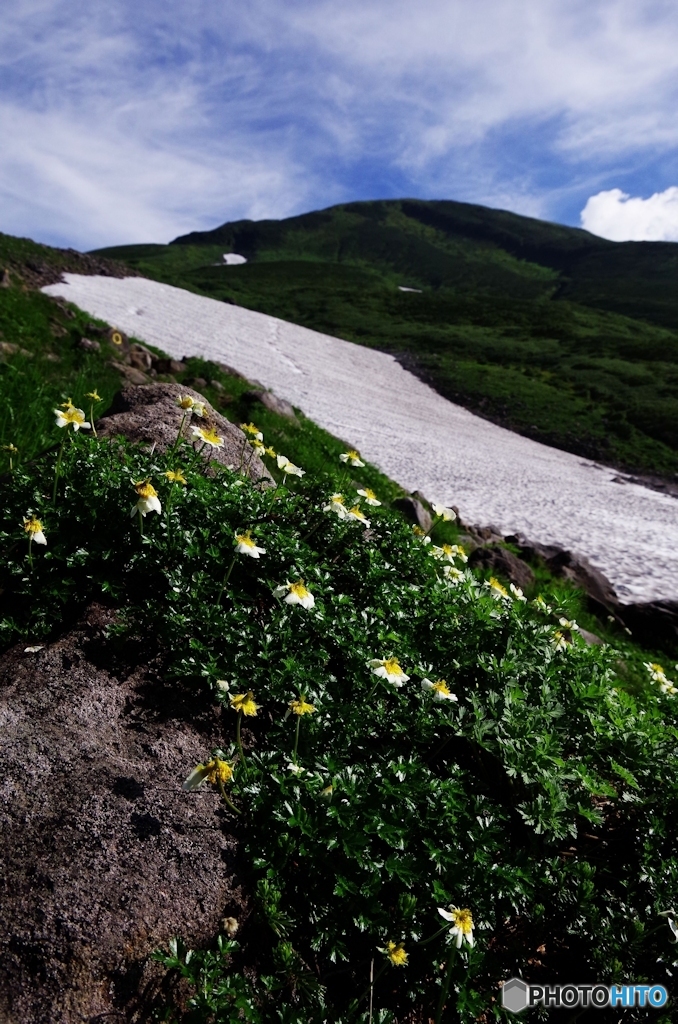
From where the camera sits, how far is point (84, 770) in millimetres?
2693

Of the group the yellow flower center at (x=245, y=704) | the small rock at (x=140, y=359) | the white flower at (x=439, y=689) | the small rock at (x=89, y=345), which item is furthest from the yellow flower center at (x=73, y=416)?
A: the small rock at (x=89, y=345)

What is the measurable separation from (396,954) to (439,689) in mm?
1138

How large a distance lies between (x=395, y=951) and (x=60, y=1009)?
1.17 meters

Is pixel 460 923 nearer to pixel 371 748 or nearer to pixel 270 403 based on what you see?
pixel 371 748

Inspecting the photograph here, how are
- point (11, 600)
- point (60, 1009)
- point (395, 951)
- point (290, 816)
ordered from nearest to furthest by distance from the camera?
1. point (60, 1009)
2. point (395, 951)
3. point (290, 816)
4. point (11, 600)

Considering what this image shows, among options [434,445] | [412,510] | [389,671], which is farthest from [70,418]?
[434,445]

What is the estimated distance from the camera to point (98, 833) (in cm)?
249

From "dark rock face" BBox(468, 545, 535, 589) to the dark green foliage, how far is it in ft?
15.5

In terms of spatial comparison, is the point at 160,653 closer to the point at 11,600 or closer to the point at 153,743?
the point at 153,743

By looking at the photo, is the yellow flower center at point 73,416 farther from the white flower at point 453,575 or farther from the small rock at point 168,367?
the small rock at point 168,367

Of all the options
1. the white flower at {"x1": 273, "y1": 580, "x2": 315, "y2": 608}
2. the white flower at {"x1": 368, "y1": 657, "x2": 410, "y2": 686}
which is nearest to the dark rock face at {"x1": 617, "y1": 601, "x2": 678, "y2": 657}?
the white flower at {"x1": 368, "y1": 657, "x2": 410, "y2": 686}

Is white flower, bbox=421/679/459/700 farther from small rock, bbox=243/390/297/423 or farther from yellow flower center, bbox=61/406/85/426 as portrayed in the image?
small rock, bbox=243/390/297/423

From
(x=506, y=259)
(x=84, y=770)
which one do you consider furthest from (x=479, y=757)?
(x=506, y=259)

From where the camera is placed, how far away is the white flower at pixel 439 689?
3.03 m
